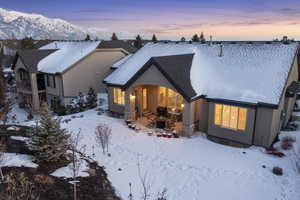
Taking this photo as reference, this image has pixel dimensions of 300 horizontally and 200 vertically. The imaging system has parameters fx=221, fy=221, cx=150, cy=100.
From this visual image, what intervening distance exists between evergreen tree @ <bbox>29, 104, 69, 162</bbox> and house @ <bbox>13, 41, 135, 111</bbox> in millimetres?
14763

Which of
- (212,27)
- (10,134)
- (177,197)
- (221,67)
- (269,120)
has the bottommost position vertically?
(177,197)

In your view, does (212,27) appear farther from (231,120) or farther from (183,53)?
(231,120)

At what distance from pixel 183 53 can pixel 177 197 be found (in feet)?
38.6

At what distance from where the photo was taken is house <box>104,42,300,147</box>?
12.8 meters

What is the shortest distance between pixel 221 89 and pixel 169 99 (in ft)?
18.4

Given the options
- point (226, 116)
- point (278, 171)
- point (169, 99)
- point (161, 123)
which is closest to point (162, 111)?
point (161, 123)

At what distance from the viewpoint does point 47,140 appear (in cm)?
938

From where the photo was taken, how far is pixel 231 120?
1355cm

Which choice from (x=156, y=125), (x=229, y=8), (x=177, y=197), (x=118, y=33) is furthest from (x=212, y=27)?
(x=118, y=33)

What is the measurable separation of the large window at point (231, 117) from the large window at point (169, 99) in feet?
16.0

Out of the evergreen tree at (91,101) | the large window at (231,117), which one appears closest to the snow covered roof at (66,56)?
the evergreen tree at (91,101)

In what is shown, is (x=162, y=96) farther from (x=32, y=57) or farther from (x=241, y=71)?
(x=32, y=57)

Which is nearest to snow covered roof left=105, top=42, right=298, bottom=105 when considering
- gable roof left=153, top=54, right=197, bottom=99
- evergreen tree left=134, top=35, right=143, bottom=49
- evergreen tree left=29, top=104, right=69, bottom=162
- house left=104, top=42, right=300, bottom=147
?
house left=104, top=42, right=300, bottom=147

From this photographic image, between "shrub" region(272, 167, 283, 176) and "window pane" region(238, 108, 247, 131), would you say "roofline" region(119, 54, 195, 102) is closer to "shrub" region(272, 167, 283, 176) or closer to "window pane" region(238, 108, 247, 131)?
"window pane" region(238, 108, 247, 131)
